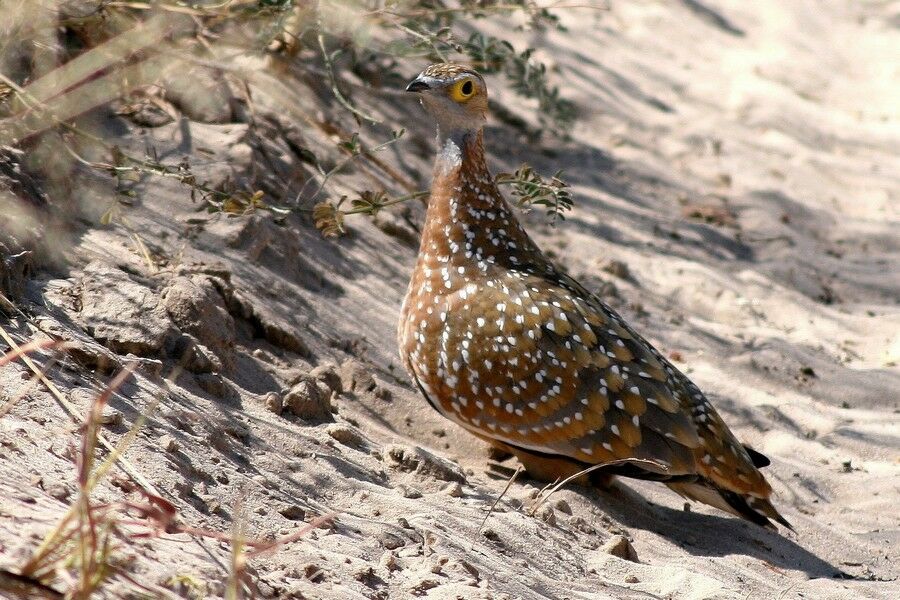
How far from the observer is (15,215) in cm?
514

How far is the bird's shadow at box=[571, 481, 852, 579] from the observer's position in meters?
5.57

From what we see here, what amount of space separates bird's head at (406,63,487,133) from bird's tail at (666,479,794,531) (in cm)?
210

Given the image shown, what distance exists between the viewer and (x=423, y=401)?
634 cm

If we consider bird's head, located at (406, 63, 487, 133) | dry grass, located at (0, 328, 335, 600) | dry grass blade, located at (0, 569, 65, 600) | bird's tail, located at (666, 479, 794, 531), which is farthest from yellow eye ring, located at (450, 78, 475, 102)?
dry grass blade, located at (0, 569, 65, 600)

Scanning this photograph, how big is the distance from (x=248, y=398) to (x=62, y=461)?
4.80 ft

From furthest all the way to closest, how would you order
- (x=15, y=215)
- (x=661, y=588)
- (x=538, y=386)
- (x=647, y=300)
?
(x=647, y=300), (x=538, y=386), (x=15, y=215), (x=661, y=588)

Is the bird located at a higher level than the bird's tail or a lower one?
higher

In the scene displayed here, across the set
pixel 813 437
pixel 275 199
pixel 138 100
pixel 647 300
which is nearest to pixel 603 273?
pixel 647 300

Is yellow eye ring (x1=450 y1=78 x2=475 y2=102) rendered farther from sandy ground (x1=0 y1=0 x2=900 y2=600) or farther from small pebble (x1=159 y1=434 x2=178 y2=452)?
small pebble (x1=159 y1=434 x2=178 y2=452)

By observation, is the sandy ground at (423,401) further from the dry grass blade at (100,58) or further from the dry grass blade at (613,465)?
the dry grass blade at (100,58)

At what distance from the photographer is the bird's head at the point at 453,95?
5.94 meters

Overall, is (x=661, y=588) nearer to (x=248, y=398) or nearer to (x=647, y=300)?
(x=248, y=398)

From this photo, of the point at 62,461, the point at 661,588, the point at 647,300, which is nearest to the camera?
the point at 62,461

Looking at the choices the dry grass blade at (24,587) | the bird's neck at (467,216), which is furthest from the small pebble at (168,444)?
the bird's neck at (467,216)
